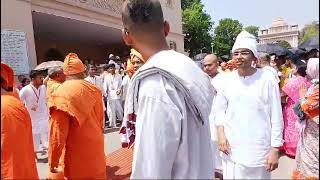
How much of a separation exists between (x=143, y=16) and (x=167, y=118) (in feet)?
1.51

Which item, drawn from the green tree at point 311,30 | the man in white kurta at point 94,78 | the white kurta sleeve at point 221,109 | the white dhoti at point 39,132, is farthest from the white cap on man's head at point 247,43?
the man in white kurta at point 94,78

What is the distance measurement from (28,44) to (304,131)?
834cm

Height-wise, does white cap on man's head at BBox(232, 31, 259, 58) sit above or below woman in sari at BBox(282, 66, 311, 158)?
above

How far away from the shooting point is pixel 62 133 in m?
3.47

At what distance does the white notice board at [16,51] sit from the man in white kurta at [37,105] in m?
2.12

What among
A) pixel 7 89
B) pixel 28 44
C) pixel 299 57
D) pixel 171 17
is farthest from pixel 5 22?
pixel 171 17

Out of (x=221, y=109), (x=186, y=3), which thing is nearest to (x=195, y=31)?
(x=186, y=3)

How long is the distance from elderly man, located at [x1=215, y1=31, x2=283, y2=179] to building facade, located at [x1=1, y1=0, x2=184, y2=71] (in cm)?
730

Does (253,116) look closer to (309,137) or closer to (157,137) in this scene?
(309,137)

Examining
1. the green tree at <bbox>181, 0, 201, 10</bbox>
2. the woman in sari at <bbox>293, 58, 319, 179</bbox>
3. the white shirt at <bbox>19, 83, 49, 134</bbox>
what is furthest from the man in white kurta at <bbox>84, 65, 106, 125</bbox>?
the green tree at <bbox>181, 0, 201, 10</bbox>

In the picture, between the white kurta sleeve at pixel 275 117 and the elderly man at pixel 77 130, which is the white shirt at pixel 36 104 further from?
the white kurta sleeve at pixel 275 117

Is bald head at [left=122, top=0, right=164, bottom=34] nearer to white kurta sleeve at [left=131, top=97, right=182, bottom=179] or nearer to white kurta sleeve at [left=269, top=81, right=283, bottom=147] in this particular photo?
white kurta sleeve at [left=131, top=97, right=182, bottom=179]

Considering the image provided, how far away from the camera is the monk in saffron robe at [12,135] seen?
104 inches

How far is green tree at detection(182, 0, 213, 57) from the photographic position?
123ft
